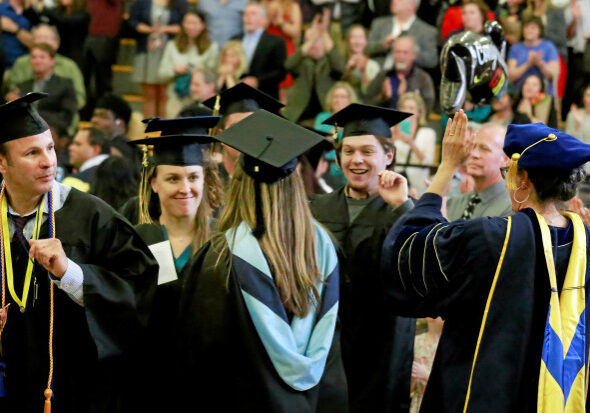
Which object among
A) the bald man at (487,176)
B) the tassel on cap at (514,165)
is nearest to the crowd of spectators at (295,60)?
the bald man at (487,176)

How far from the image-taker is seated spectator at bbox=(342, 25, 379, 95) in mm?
10578

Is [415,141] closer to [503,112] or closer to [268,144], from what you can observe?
[503,112]

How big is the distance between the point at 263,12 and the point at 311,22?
61 cm

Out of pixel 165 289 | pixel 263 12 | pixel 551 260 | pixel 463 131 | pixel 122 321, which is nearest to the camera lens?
pixel 551 260

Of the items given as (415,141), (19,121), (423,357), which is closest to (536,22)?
(415,141)

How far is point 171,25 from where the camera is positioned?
11789 mm

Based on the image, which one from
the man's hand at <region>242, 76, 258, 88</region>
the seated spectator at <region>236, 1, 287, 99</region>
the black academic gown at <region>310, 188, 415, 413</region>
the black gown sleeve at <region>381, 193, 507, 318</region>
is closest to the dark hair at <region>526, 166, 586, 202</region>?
the black gown sleeve at <region>381, 193, 507, 318</region>

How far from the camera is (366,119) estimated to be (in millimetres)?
5188

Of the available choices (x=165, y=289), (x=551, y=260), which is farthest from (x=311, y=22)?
(x=551, y=260)

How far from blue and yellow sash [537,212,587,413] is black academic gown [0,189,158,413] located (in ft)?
5.49

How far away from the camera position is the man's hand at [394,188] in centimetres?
393

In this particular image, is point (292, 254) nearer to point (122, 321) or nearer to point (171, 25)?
point (122, 321)

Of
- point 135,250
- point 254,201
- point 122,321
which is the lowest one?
point 122,321

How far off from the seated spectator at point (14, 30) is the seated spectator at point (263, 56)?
114 inches
